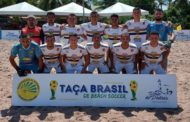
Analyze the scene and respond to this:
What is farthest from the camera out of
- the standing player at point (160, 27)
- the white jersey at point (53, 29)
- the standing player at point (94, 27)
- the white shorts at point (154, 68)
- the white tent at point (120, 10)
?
the white tent at point (120, 10)

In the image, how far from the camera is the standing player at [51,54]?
8648 millimetres

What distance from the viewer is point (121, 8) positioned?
37062mm

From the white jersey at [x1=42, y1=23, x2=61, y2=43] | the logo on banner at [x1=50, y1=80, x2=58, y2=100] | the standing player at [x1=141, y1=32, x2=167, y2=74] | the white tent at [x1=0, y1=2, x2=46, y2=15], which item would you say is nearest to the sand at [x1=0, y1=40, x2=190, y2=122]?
the logo on banner at [x1=50, y1=80, x2=58, y2=100]

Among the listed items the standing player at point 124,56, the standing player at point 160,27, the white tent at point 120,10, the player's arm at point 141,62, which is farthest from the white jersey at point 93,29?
the white tent at point 120,10

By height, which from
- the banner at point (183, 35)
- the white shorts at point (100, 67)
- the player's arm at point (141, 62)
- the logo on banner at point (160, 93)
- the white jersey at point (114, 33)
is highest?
the white jersey at point (114, 33)

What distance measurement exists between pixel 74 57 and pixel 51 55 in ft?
1.68

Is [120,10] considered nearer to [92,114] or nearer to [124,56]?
[124,56]

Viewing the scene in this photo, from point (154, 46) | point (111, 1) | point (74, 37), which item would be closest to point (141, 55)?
point (154, 46)

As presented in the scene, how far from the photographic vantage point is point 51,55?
8711 mm

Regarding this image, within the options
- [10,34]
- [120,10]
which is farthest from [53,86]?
[120,10]

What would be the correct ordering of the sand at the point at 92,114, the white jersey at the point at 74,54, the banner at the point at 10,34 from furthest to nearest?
A: 1. the banner at the point at 10,34
2. the white jersey at the point at 74,54
3. the sand at the point at 92,114

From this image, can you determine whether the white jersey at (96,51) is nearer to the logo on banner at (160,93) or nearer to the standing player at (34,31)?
the standing player at (34,31)

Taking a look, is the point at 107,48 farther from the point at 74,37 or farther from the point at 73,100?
the point at 73,100

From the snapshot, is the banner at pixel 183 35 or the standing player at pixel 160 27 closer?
the standing player at pixel 160 27
